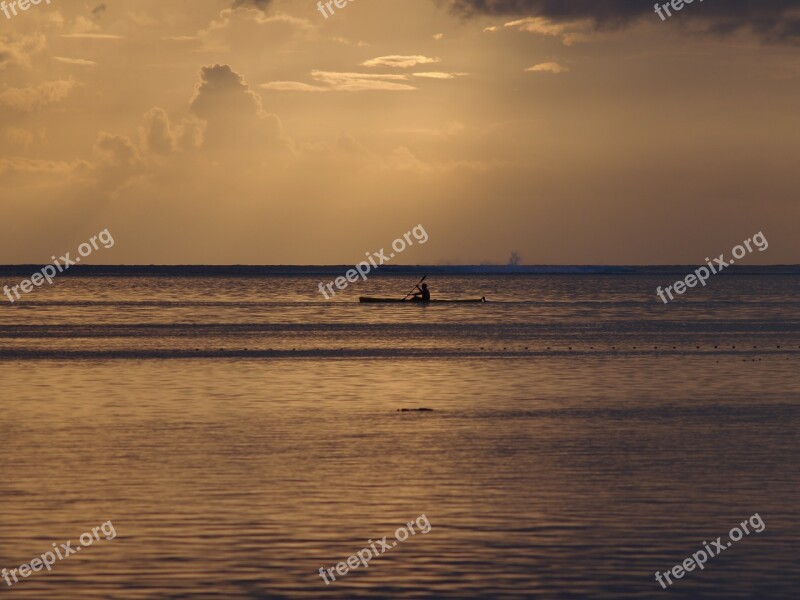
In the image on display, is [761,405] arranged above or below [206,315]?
below

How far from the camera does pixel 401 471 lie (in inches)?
996

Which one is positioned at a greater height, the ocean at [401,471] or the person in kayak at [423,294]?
the person in kayak at [423,294]

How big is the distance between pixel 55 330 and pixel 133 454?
52.6 m

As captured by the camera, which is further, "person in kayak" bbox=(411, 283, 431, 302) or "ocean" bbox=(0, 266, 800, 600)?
"person in kayak" bbox=(411, 283, 431, 302)

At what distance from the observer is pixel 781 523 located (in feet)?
66.9

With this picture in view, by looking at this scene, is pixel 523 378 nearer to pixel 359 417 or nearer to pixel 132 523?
pixel 359 417

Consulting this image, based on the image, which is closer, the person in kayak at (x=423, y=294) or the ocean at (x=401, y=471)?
the ocean at (x=401, y=471)

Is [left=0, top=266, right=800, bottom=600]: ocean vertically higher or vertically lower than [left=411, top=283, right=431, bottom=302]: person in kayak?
lower

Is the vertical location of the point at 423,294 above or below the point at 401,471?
above

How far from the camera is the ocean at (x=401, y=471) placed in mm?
17609

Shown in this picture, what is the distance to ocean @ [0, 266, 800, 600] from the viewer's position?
57.8 ft

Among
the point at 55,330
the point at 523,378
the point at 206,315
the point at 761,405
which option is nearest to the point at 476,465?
the point at 761,405

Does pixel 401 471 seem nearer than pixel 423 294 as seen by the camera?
Yes

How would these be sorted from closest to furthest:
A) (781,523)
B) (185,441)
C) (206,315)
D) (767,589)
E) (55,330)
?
(767,589)
(781,523)
(185,441)
(55,330)
(206,315)
